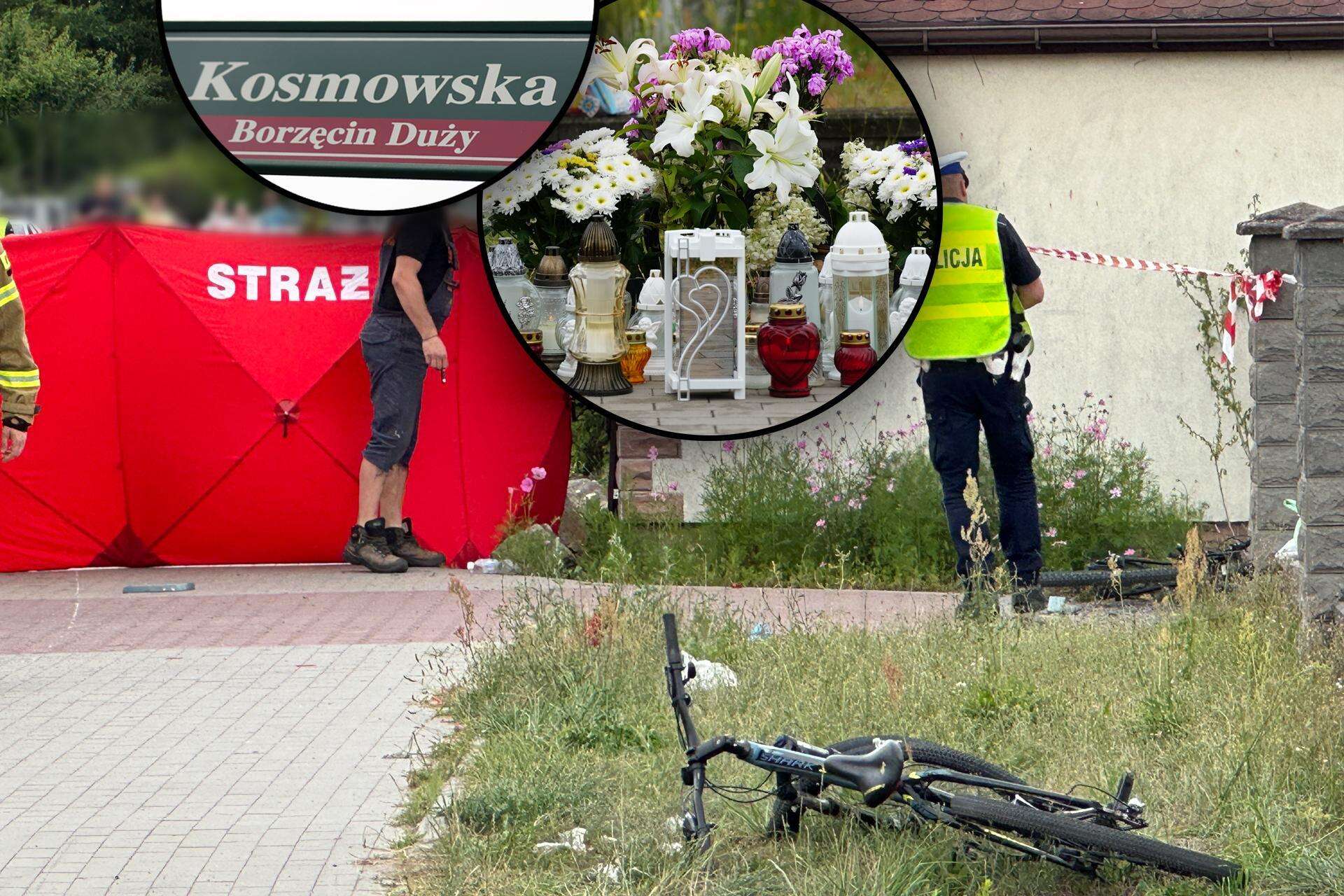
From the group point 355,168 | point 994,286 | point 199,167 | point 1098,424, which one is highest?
point 199,167

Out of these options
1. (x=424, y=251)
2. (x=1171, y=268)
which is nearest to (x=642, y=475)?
(x=424, y=251)

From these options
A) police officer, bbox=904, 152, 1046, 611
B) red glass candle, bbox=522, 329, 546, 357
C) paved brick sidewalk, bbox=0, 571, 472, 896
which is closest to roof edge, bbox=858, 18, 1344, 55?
police officer, bbox=904, 152, 1046, 611

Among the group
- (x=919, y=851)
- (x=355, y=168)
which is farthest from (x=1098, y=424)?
Answer: (x=919, y=851)

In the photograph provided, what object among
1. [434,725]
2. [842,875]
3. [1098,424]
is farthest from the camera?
[1098,424]

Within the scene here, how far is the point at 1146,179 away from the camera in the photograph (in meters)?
9.95

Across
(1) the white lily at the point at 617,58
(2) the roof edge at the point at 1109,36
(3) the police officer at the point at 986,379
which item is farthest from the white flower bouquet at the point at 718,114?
(3) the police officer at the point at 986,379

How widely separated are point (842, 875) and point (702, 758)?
0.43 meters

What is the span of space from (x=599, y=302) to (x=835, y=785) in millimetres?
5470

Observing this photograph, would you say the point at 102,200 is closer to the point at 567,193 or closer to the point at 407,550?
the point at 407,550

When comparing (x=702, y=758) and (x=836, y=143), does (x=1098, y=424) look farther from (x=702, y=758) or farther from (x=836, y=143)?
(x=702, y=758)

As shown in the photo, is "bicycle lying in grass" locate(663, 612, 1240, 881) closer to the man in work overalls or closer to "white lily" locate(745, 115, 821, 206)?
the man in work overalls

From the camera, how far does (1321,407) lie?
20.4 ft

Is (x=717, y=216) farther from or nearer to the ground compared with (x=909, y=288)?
farther from the ground

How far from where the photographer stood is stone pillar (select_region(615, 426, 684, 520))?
9742mm
